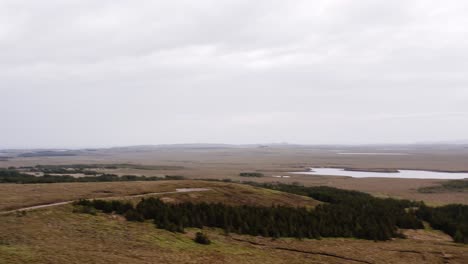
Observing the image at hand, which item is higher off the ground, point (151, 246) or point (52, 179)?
point (52, 179)

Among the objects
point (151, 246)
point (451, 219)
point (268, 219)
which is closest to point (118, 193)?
point (268, 219)

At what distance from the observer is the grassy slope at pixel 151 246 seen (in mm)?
11938

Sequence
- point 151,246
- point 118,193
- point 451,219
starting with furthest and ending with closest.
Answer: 1. point 451,219
2. point 118,193
3. point 151,246

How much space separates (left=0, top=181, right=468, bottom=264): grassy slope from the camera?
11.9 metres

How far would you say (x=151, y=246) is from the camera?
13844mm

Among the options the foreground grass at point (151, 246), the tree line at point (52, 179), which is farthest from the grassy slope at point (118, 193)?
the tree line at point (52, 179)

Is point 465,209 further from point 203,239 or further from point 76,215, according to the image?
point 76,215

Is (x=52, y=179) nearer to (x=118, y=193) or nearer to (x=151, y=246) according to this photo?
(x=118, y=193)

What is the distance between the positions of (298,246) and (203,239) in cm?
375

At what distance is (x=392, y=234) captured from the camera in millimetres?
19906

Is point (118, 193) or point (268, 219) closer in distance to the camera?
point (268, 219)

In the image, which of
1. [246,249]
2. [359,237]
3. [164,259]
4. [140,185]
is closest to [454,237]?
[359,237]

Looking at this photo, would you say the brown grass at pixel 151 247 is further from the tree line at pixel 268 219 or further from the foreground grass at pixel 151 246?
the tree line at pixel 268 219

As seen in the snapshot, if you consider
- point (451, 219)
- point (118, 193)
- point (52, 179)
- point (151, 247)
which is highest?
point (118, 193)
